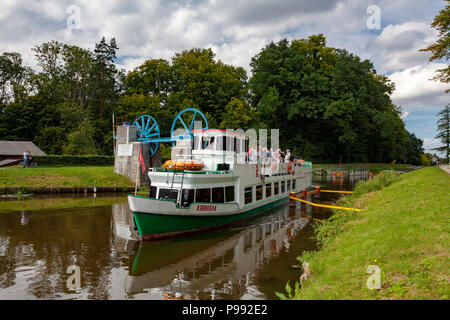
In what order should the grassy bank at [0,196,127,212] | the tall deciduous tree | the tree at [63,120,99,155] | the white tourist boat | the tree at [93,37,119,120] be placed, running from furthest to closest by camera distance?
the tree at [93,37,119,120], the tall deciduous tree, the tree at [63,120,99,155], the grassy bank at [0,196,127,212], the white tourist boat

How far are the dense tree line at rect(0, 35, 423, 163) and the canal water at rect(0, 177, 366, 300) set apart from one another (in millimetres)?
37325

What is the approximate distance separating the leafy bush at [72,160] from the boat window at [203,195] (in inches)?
1344

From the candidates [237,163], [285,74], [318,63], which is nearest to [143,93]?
[285,74]

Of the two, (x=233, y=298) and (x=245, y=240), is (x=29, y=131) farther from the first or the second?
(x=233, y=298)

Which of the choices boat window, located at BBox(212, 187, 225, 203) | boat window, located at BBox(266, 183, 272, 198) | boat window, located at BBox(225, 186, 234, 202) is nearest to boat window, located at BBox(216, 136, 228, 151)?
boat window, located at BBox(225, 186, 234, 202)

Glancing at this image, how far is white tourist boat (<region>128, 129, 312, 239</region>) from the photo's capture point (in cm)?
1413

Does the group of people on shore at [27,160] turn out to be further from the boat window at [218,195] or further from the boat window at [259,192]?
the boat window at [218,195]

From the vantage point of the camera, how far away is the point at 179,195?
1495cm

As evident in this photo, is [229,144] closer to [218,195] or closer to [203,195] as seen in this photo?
[218,195]

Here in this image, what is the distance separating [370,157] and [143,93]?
57.9 metres

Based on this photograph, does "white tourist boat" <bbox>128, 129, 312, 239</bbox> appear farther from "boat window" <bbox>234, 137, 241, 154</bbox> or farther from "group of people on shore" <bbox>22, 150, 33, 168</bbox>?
"group of people on shore" <bbox>22, 150, 33, 168</bbox>

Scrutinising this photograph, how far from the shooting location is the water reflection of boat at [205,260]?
9.88 meters

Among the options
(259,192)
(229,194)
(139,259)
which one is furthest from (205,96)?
(139,259)

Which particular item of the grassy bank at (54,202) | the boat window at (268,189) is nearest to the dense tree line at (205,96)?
the grassy bank at (54,202)
